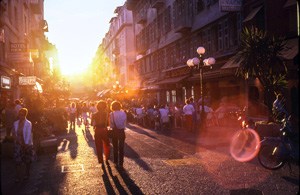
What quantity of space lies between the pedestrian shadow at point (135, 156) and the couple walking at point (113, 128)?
1.81 ft

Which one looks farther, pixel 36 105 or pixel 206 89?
pixel 206 89

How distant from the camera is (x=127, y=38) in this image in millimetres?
65875

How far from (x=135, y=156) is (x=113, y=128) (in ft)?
6.44

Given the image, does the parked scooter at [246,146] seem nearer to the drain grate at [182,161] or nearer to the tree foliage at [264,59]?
the drain grate at [182,161]

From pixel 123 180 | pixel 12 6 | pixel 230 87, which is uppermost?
pixel 12 6

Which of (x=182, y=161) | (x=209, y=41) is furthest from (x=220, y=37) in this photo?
(x=182, y=161)

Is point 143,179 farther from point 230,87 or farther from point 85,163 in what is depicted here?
point 230,87

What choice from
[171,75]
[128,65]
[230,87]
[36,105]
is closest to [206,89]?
[230,87]

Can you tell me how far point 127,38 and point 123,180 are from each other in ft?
192

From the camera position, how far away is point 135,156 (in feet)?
40.8

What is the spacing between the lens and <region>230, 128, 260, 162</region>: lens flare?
1128 centimetres

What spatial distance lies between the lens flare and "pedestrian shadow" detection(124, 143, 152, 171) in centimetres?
260

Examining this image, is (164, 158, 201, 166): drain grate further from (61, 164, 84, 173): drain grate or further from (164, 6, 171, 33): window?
(164, 6, 171, 33): window

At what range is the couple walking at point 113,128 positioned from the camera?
35.1ft
